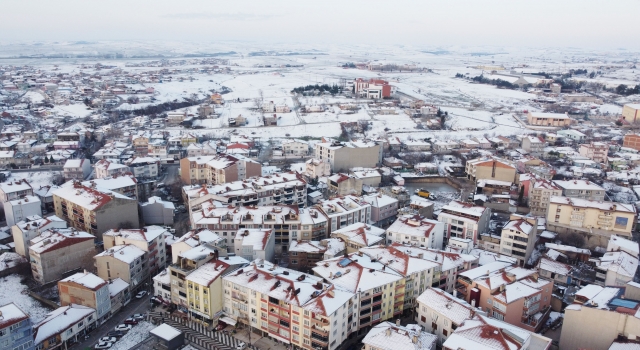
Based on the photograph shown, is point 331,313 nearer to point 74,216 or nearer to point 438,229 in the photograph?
point 438,229

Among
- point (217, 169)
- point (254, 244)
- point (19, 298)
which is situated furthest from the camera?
point (217, 169)

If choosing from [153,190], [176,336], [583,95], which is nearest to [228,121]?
[153,190]

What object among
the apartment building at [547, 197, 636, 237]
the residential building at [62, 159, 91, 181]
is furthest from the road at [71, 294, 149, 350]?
the apartment building at [547, 197, 636, 237]

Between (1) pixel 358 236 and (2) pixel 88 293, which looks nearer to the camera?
(2) pixel 88 293

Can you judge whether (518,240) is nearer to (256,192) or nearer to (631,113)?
(256,192)

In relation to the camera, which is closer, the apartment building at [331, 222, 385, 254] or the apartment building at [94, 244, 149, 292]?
the apartment building at [94, 244, 149, 292]

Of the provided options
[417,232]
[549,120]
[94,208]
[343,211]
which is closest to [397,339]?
[417,232]

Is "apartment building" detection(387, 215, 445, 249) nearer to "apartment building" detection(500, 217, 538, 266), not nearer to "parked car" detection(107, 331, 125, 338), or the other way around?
"apartment building" detection(500, 217, 538, 266)
